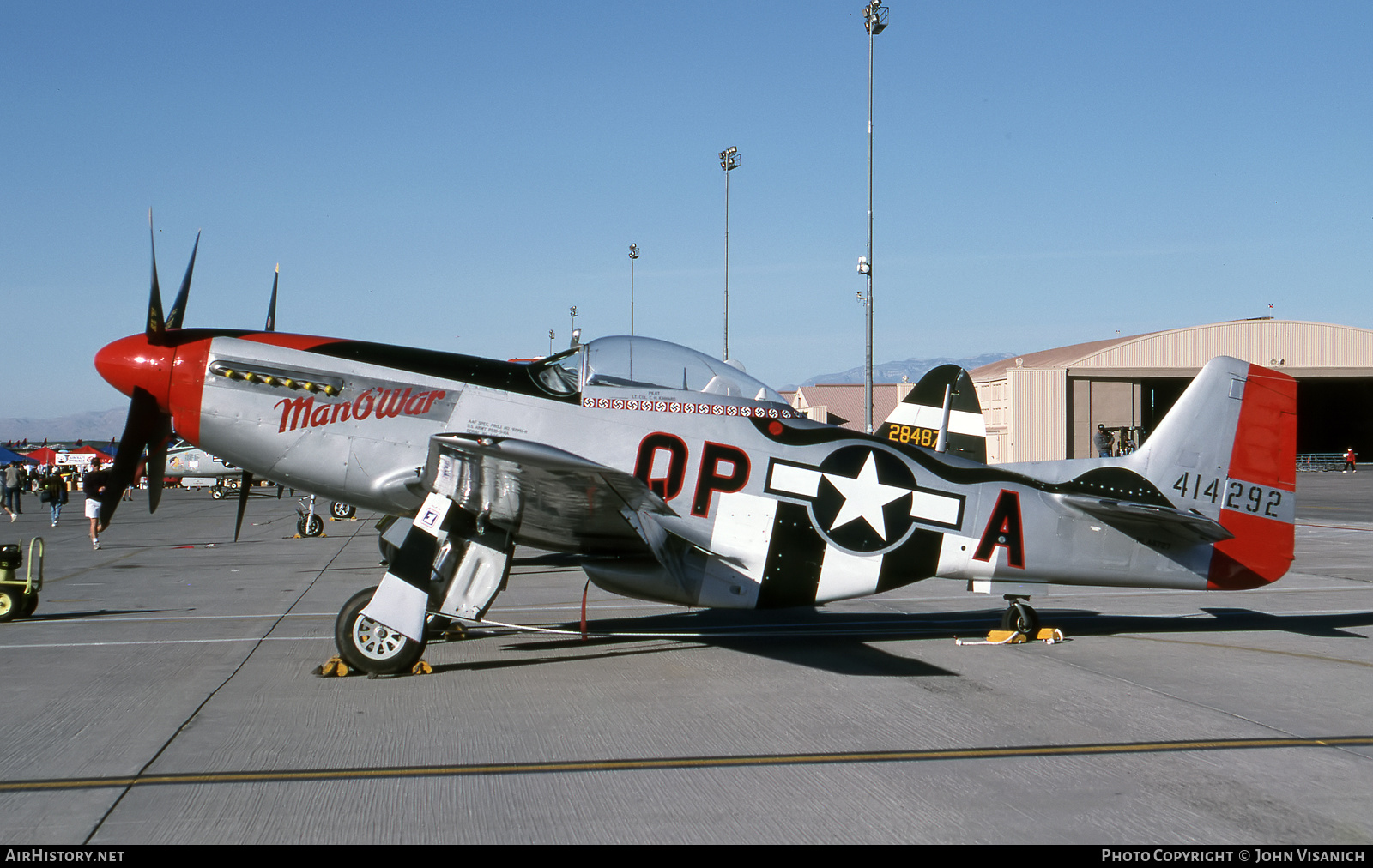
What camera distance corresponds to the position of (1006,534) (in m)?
8.60

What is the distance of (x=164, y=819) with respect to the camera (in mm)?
4246

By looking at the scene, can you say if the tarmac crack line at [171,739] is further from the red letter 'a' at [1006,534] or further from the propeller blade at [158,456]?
the red letter 'a' at [1006,534]

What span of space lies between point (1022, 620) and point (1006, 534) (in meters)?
0.94

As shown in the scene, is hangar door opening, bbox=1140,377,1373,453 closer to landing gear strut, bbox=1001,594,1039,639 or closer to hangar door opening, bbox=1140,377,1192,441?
hangar door opening, bbox=1140,377,1192,441

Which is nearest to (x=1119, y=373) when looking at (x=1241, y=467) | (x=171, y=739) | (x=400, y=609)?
(x=1241, y=467)

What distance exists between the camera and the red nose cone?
7.75 meters

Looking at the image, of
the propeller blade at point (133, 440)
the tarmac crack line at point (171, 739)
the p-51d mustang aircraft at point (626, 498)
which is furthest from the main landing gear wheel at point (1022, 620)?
the propeller blade at point (133, 440)

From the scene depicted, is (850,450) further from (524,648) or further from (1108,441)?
(1108,441)

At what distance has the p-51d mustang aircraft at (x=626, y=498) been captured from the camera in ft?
25.3

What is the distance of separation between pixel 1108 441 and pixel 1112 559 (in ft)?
118

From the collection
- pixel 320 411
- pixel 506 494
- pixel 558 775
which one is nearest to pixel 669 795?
pixel 558 775

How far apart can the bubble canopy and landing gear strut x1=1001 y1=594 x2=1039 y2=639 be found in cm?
317

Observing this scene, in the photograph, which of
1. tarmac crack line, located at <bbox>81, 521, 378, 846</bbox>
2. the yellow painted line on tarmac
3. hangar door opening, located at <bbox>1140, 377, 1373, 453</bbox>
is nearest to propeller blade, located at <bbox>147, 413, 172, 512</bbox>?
tarmac crack line, located at <bbox>81, 521, 378, 846</bbox>

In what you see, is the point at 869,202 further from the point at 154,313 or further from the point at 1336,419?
the point at 1336,419
